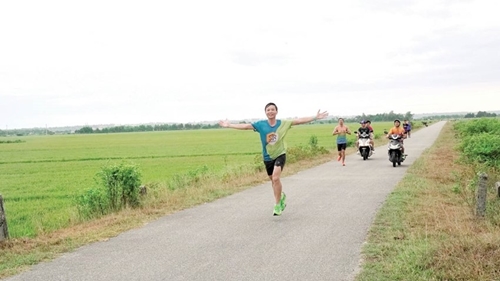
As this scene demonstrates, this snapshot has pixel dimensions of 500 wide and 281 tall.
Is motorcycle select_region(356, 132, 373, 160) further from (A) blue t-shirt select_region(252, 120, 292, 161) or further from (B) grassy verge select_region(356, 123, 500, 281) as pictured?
(A) blue t-shirt select_region(252, 120, 292, 161)

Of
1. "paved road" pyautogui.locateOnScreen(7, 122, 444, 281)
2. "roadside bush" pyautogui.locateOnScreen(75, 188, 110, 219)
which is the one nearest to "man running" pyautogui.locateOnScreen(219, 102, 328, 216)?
"paved road" pyautogui.locateOnScreen(7, 122, 444, 281)

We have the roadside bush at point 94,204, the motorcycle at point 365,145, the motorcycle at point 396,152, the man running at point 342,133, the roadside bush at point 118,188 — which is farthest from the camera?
the motorcycle at point 365,145

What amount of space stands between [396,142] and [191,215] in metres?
10.9

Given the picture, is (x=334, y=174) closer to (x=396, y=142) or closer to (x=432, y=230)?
(x=396, y=142)

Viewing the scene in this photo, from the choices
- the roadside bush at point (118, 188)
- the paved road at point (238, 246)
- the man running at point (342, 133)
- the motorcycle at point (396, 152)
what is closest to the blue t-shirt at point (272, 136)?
the paved road at point (238, 246)

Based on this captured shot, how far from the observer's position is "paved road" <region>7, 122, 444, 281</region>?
515 cm

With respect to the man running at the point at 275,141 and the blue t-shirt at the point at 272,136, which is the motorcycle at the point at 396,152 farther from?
the blue t-shirt at the point at 272,136

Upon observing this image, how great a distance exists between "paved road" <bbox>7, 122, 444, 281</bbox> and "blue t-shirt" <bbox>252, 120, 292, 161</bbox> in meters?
1.10

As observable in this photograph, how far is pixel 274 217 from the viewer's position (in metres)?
8.16

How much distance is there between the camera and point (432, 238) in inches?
242

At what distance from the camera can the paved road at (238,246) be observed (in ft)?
16.9

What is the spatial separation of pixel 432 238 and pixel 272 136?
313 centimetres

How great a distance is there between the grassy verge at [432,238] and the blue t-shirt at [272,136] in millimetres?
2007

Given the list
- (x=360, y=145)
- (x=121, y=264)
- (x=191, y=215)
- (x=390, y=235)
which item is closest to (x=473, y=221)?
(x=390, y=235)
